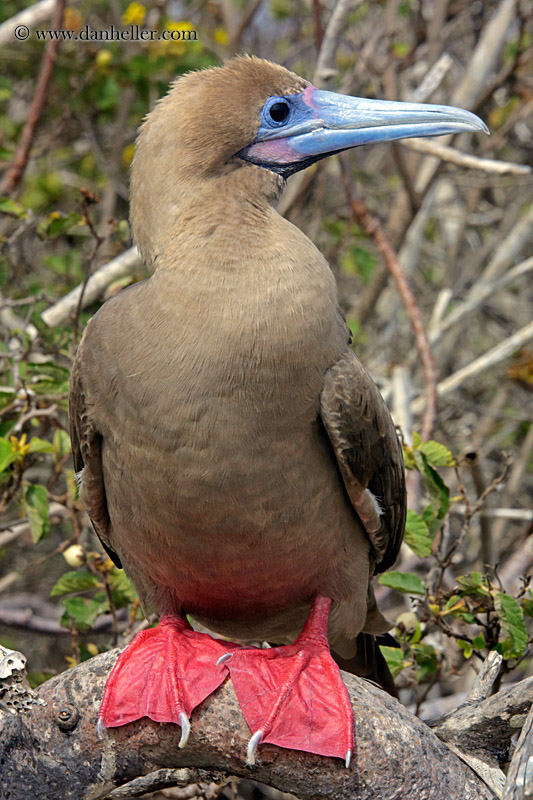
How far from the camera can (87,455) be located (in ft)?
10.5

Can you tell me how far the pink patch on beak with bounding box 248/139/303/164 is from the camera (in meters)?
3.06

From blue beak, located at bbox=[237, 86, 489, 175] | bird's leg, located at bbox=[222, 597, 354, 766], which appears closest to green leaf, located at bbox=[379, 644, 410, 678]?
bird's leg, located at bbox=[222, 597, 354, 766]

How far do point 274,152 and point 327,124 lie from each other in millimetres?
217

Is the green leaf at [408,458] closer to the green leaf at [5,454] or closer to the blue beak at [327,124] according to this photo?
the blue beak at [327,124]

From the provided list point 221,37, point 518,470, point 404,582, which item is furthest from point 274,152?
point 221,37

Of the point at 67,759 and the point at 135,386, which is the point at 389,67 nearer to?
the point at 135,386

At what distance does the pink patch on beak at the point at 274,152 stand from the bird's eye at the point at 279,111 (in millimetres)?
84

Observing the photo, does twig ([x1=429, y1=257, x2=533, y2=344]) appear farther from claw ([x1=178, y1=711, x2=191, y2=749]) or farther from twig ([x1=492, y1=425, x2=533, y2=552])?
claw ([x1=178, y1=711, x2=191, y2=749])

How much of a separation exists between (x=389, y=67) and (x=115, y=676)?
387 cm

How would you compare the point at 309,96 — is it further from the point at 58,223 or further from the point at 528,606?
the point at 528,606

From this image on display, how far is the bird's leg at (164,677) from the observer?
2709mm

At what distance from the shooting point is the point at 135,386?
2.79 meters

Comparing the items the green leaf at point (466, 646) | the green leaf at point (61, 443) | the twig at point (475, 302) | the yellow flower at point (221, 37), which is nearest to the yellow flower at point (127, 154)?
the yellow flower at point (221, 37)

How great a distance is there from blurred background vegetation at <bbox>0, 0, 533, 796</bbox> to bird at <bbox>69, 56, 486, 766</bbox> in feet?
1.44
